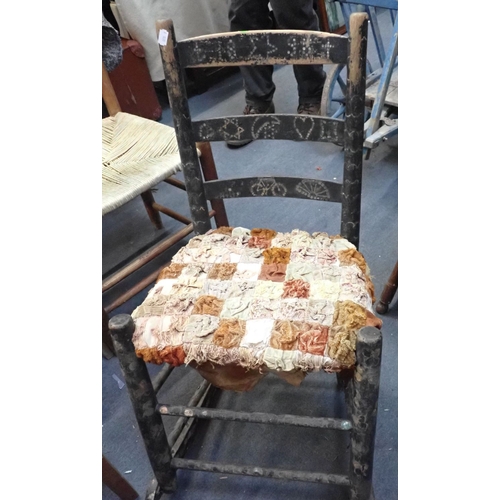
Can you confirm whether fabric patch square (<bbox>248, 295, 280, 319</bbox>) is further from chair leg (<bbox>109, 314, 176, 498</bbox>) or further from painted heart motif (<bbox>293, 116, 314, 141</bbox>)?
painted heart motif (<bbox>293, 116, 314, 141</bbox>)

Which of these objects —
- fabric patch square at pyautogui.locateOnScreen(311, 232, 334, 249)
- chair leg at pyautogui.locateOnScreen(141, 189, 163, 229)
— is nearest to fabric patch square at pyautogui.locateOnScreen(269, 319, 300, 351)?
fabric patch square at pyautogui.locateOnScreen(311, 232, 334, 249)

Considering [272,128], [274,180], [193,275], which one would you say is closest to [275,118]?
[272,128]

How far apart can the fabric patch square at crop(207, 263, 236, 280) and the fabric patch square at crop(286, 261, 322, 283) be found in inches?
4.0

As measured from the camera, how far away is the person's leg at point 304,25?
5.69ft

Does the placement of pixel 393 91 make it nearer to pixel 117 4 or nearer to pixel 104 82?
pixel 104 82

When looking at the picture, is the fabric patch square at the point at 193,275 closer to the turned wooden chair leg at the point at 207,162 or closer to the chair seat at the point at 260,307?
the chair seat at the point at 260,307

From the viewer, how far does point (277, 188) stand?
0.90 meters

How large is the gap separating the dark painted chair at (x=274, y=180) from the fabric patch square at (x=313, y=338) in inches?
2.2

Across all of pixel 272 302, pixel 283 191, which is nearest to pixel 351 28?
pixel 283 191

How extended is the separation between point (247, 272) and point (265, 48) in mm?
389

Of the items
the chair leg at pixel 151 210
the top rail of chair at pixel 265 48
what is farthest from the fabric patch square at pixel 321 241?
the chair leg at pixel 151 210

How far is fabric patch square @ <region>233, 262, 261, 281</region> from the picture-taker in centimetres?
81

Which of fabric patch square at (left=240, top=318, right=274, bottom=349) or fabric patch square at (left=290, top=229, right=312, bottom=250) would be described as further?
fabric patch square at (left=290, top=229, right=312, bottom=250)

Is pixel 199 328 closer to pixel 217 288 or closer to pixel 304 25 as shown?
pixel 217 288
